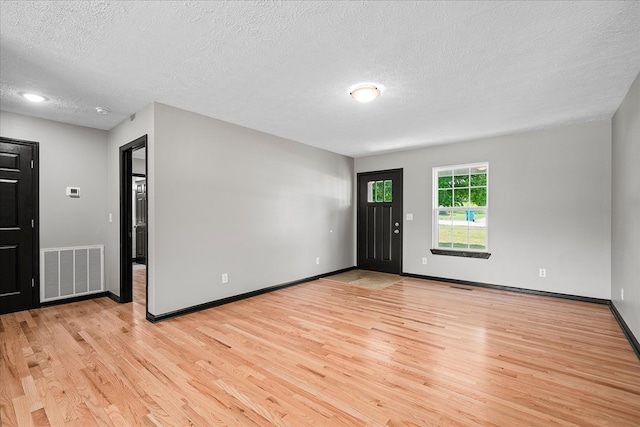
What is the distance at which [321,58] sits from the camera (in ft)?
8.20

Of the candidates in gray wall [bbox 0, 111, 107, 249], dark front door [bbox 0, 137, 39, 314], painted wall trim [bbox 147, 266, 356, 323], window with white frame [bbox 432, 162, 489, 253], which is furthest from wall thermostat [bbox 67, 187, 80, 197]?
window with white frame [bbox 432, 162, 489, 253]

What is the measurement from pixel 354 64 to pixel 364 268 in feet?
15.8

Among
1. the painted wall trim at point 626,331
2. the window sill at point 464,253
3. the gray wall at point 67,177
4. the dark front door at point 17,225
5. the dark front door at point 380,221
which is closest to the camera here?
the painted wall trim at point 626,331

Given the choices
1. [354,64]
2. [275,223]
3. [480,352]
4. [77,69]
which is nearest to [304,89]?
[354,64]

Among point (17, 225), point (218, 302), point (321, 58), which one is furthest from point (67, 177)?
point (321, 58)

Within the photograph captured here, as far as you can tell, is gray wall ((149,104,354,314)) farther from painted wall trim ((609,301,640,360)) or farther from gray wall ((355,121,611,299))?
painted wall trim ((609,301,640,360))

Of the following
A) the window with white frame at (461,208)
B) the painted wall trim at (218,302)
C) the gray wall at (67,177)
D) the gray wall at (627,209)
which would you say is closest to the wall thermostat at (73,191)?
the gray wall at (67,177)

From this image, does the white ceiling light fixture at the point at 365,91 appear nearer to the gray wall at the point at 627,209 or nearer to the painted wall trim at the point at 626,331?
the gray wall at the point at 627,209

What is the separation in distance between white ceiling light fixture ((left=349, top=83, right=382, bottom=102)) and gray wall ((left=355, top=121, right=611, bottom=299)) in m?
2.94

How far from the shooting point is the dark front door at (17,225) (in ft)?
12.2

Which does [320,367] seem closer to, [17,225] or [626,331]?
[626,331]

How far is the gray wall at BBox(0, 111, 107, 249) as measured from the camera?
3984 millimetres

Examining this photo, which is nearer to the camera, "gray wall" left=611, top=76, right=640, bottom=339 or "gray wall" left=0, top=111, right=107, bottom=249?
"gray wall" left=611, top=76, right=640, bottom=339

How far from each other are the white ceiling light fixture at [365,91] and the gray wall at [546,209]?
2.94 meters
